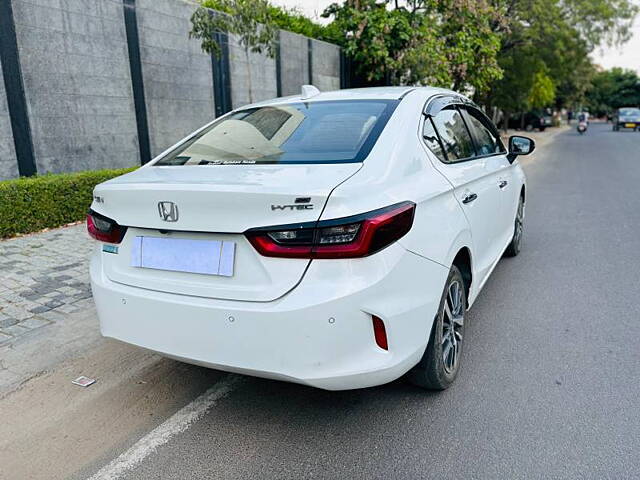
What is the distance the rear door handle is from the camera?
10.5 ft

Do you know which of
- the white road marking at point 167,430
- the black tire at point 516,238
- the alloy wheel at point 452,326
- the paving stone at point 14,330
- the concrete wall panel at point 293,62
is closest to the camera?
the white road marking at point 167,430

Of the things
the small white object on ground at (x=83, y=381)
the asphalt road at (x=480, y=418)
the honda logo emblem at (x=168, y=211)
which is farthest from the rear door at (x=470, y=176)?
the small white object on ground at (x=83, y=381)

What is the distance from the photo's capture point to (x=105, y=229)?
271 cm

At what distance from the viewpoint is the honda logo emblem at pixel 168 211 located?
7.84 feet

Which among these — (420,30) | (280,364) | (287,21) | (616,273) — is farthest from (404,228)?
(287,21)

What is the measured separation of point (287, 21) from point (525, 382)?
1394 cm

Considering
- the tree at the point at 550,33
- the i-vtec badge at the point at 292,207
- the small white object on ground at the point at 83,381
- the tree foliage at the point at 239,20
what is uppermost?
the tree at the point at 550,33

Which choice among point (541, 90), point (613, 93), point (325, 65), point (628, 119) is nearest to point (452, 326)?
point (325, 65)

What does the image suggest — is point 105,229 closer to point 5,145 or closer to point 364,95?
point 364,95

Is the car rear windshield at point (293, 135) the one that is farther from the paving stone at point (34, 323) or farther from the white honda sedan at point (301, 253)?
the paving stone at point (34, 323)

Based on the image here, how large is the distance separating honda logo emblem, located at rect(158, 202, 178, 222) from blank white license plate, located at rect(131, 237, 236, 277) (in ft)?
0.33

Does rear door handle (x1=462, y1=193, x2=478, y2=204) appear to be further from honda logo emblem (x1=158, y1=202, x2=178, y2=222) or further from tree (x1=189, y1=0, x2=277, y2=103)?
tree (x1=189, y1=0, x2=277, y2=103)

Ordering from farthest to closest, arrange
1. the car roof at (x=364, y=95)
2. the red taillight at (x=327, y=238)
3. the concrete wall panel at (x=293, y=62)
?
the concrete wall panel at (x=293, y=62) → the car roof at (x=364, y=95) → the red taillight at (x=327, y=238)

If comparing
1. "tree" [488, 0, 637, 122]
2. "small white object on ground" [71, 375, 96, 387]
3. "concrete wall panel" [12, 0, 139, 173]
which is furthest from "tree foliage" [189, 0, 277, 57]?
"tree" [488, 0, 637, 122]
